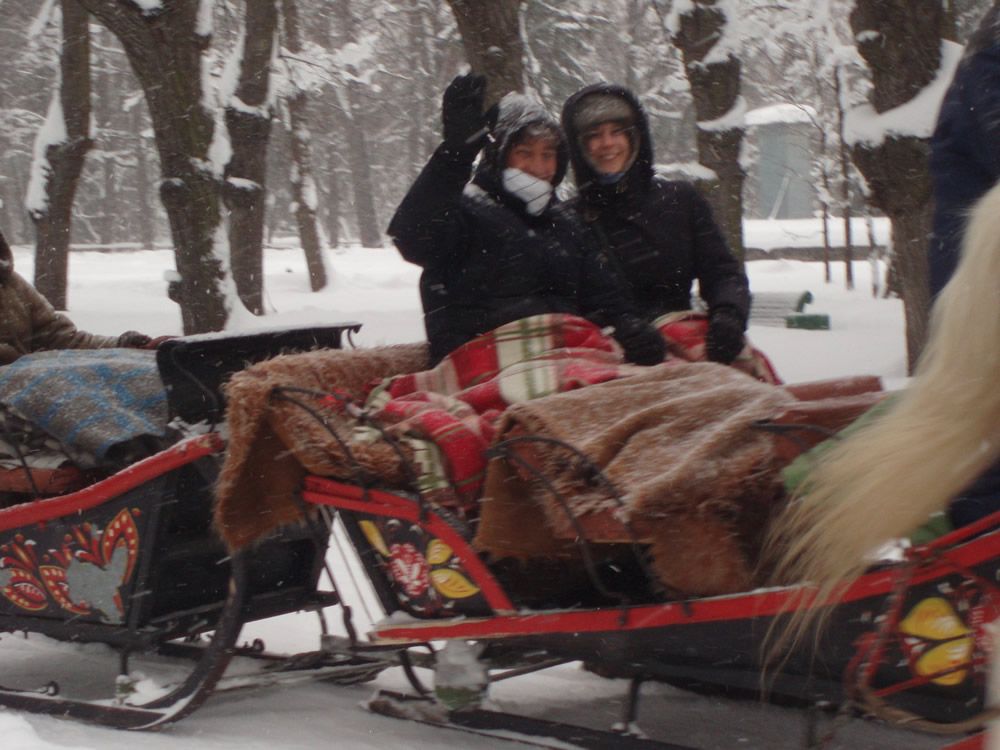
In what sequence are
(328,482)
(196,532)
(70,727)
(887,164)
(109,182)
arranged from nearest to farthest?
(328,482), (70,727), (196,532), (887,164), (109,182)

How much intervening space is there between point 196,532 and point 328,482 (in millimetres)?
785

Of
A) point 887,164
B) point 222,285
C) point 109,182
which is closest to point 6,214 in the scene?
point 109,182

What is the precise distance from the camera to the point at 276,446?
3.47 m

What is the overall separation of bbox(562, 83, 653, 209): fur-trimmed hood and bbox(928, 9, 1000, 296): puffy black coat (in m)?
1.81

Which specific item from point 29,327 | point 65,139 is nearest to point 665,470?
point 29,327

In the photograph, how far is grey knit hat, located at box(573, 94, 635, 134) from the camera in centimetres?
412

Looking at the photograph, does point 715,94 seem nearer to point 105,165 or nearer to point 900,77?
point 900,77

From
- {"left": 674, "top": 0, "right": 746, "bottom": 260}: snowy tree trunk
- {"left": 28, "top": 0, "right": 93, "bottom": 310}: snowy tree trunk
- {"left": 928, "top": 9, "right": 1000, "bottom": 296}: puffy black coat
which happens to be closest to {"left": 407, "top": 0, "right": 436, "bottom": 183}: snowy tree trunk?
{"left": 28, "top": 0, "right": 93, "bottom": 310}: snowy tree trunk

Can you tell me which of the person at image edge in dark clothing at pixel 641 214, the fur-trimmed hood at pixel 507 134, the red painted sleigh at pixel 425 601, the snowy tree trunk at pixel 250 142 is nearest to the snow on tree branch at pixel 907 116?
the person at image edge in dark clothing at pixel 641 214

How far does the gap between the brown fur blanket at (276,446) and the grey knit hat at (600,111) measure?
1272 millimetres

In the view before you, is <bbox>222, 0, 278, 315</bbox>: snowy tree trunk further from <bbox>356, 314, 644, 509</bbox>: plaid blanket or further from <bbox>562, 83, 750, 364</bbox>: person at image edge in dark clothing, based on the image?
<bbox>356, 314, 644, 509</bbox>: plaid blanket

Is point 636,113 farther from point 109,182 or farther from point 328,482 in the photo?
point 109,182

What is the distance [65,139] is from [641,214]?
11.4 meters

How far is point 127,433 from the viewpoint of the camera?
3.88m
